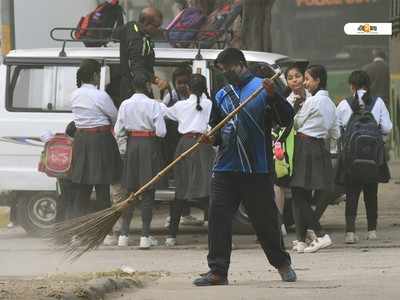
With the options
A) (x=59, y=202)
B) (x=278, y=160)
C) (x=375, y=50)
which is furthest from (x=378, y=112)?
(x=375, y=50)

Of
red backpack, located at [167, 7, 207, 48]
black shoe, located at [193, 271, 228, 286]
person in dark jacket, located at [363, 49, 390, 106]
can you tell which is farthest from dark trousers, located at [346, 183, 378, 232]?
person in dark jacket, located at [363, 49, 390, 106]

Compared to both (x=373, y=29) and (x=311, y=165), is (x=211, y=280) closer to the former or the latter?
(x=311, y=165)

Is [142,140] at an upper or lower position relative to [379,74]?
lower

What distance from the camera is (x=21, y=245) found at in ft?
42.6

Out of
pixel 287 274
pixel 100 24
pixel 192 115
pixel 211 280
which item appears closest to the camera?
pixel 211 280

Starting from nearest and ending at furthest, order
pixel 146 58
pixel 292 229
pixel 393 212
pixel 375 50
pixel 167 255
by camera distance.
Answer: pixel 167 255 < pixel 146 58 < pixel 292 229 < pixel 393 212 < pixel 375 50

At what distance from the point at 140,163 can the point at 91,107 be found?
32.0 inches

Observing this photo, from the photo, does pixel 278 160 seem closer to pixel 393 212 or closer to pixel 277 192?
pixel 277 192

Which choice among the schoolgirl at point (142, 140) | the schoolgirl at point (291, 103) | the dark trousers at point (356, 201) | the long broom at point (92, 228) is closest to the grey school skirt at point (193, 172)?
the schoolgirl at point (142, 140)

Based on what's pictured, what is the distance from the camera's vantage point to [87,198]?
42.4 ft

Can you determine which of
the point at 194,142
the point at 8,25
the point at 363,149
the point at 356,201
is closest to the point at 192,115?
the point at 194,142

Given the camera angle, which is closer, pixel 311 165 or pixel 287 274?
pixel 287 274

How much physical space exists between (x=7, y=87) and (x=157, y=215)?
3.37 meters

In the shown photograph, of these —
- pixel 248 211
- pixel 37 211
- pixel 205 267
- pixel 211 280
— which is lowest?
pixel 205 267
